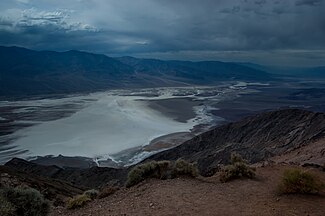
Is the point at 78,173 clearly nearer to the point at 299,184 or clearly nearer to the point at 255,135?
the point at 255,135

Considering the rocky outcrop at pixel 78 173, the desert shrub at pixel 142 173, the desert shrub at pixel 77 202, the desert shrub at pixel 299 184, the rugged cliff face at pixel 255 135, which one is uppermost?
the desert shrub at pixel 299 184

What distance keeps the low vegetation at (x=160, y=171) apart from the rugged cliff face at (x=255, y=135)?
67.8 feet

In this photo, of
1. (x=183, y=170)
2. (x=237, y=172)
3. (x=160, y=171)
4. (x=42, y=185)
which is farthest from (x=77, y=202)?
(x=42, y=185)

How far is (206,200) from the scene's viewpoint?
10.1 metres

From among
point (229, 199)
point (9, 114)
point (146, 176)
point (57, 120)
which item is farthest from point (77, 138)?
point (229, 199)

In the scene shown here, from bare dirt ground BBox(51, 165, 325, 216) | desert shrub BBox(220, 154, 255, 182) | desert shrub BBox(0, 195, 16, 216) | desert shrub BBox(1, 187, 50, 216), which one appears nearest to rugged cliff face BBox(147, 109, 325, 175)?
desert shrub BBox(220, 154, 255, 182)

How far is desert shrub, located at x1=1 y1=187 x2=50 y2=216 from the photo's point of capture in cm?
954

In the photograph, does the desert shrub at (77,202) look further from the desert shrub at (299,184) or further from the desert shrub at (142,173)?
the desert shrub at (299,184)

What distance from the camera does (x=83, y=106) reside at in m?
102

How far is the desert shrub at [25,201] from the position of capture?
31.3 feet

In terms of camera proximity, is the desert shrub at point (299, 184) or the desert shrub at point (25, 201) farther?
the desert shrub at point (299, 184)

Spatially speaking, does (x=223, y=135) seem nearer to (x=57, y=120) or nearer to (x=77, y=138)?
(x=77, y=138)

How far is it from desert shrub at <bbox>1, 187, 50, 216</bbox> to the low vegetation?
3.64 meters

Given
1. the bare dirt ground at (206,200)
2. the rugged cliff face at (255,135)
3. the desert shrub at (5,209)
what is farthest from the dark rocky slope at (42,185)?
the rugged cliff face at (255,135)
